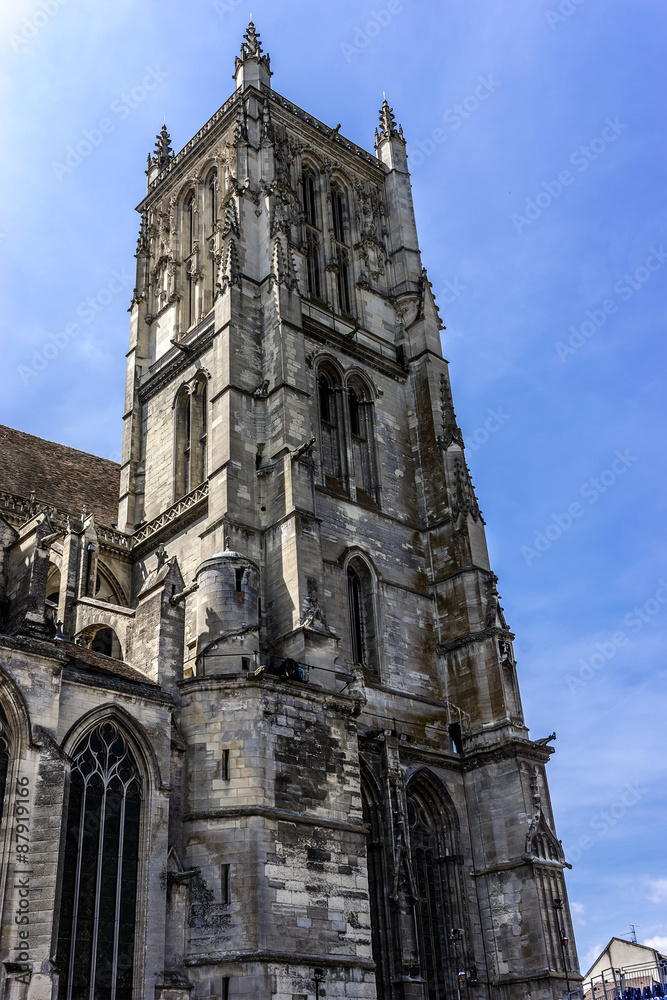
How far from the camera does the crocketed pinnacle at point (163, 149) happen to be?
42.2 meters

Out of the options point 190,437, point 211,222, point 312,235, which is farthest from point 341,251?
point 190,437

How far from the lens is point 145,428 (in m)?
34.8

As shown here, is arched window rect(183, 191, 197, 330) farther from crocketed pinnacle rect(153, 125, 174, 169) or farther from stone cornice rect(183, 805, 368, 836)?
stone cornice rect(183, 805, 368, 836)

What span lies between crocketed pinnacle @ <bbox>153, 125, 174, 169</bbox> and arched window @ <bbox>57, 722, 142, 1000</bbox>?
29.1m

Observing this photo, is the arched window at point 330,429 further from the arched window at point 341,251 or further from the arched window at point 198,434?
the arched window at point 198,434

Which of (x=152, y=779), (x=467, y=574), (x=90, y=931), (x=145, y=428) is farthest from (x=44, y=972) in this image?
(x=145, y=428)

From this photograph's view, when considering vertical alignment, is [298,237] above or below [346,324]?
above

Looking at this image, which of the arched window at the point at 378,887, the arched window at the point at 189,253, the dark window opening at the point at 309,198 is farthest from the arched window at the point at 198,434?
the arched window at the point at 378,887

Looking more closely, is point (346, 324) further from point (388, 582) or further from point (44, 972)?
point (44, 972)

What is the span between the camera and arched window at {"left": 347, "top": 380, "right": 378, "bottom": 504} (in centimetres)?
3130

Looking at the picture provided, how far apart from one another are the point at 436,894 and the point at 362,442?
13.4 metres

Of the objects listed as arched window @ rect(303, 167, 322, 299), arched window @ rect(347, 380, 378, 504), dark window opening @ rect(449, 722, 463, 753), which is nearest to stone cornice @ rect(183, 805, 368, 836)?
dark window opening @ rect(449, 722, 463, 753)

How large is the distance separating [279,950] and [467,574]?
1342 cm

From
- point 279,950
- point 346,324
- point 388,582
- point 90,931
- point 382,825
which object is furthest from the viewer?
point 346,324
